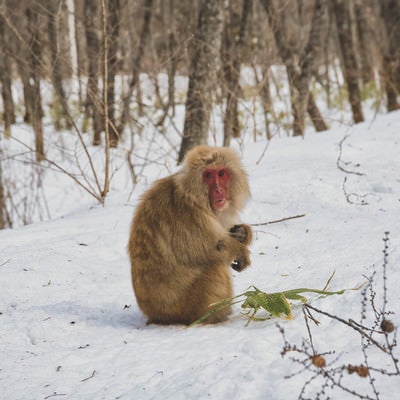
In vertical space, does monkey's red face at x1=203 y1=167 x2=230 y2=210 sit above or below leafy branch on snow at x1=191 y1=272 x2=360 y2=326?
above

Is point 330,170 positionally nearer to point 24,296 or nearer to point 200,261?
point 200,261

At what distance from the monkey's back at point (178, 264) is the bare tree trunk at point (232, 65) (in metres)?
3.72

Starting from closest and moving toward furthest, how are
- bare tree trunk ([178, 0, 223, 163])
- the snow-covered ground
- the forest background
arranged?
the snow-covered ground
the forest background
bare tree trunk ([178, 0, 223, 163])

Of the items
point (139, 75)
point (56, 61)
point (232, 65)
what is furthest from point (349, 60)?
point (56, 61)

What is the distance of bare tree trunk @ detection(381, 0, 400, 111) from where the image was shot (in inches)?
359

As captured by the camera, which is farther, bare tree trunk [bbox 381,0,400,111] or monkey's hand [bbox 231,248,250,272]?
bare tree trunk [bbox 381,0,400,111]

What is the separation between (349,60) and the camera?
33.1 feet

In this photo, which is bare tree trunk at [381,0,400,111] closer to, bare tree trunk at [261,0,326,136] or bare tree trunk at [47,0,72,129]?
bare tree trunk at [261,0,326,136]

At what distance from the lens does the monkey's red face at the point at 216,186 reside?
132 inches

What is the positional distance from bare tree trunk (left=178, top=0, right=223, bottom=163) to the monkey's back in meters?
3.37

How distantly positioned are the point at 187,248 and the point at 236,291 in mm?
733

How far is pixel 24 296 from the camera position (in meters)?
3.80

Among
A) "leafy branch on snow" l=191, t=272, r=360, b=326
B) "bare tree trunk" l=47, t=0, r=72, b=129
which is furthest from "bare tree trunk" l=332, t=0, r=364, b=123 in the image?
"leafy branch on snow" l=191, t=272, r=360, b=326

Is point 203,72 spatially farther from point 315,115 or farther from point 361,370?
point 361,370
